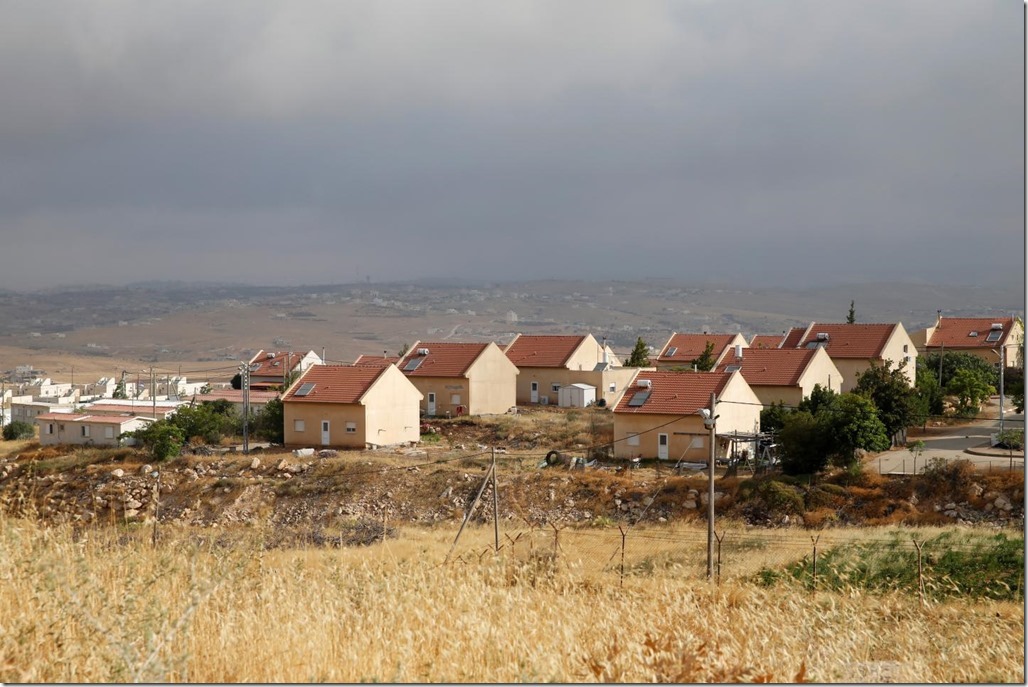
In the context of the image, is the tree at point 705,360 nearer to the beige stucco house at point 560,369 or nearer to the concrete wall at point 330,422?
the beige stucco house at point 560,369

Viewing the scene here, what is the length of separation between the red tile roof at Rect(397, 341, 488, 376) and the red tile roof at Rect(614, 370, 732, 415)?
38.8 feet

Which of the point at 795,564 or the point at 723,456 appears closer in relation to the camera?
the point at 795,564

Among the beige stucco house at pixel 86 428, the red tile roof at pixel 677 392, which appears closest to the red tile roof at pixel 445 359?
the beige stucco house at pixel 86 428

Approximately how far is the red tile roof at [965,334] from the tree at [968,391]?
14.5 meters

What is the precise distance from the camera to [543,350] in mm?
50844

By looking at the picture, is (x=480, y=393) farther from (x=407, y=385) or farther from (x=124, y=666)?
(x=124, y=666)

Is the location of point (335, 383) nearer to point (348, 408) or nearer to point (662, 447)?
point (348, 408)

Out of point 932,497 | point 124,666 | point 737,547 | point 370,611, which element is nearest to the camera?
point 124,666

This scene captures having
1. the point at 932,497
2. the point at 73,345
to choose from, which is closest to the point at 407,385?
the point at 932,497

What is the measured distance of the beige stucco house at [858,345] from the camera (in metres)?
46.3

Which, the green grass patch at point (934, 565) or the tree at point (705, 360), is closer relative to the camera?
the green grass patch at point (934, 565)

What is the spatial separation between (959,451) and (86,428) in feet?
A: 105

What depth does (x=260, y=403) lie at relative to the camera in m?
46.9

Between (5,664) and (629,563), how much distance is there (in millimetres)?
13874
